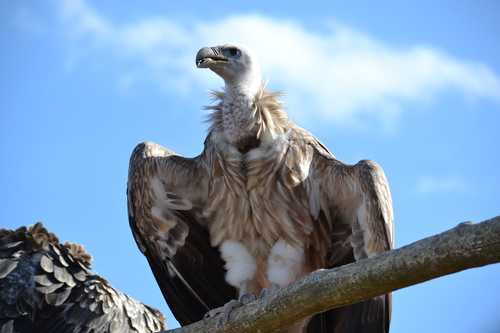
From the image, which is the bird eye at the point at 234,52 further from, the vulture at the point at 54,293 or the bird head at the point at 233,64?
the vulture at the point at 54,293

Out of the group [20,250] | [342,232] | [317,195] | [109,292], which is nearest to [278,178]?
[317,195]

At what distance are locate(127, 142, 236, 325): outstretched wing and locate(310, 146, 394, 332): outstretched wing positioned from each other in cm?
105

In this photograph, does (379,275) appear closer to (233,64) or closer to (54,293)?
(233,64)

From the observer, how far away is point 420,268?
11.9ft

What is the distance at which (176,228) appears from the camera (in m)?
6.64

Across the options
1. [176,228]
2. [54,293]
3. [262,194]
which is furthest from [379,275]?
[54,293]

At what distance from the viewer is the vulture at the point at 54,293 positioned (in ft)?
23.0

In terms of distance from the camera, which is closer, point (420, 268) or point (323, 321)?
point (420, 268)

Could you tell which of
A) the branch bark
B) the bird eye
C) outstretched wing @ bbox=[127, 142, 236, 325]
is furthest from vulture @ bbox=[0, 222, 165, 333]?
the branch bark

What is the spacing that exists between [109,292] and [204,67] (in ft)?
8.72

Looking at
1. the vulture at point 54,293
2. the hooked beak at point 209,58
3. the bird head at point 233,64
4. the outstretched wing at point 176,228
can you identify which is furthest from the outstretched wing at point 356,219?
the vulture at point 54,293

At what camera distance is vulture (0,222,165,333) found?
23.0 feet

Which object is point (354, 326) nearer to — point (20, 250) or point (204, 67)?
point (204, 67)

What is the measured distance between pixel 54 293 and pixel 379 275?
14.4ft
